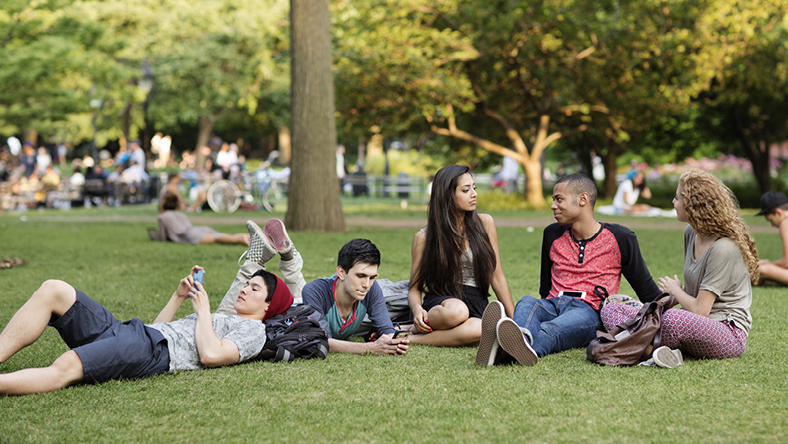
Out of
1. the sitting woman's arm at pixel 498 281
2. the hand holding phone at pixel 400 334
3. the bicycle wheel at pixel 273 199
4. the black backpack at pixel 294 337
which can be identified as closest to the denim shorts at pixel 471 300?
Result: the sitting woman's arm at pixel 498 281

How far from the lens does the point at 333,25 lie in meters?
21.6

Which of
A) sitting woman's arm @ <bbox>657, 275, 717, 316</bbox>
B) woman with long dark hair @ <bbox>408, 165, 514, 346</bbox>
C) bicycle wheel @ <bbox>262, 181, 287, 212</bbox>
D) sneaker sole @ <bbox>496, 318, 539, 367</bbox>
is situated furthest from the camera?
bicycle wheel @ <bbox>262, 181, 287, 212</bbox>

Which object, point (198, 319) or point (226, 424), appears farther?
point (198, 319)

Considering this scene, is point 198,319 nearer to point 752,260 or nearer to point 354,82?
point 752,260

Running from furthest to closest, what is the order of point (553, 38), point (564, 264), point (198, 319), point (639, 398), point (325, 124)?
point (553, 38) → point (325, 124) → point (564, 264) → point (198, 319) → point (639, 398)

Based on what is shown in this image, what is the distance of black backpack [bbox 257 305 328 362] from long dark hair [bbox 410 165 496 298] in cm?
93

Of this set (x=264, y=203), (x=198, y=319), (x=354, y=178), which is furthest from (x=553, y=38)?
(x=198, y=319)

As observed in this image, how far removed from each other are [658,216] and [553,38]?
5.90 m

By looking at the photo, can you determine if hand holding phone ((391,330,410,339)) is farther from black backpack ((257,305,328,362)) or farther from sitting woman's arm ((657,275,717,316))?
sitting woman's arm ((657,275,717,316))

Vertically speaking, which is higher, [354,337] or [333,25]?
[333,25]

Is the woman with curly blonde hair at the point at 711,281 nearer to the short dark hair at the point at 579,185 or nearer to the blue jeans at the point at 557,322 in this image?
the blue jeans at the point at 557,322

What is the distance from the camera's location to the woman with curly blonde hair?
4.89 meters

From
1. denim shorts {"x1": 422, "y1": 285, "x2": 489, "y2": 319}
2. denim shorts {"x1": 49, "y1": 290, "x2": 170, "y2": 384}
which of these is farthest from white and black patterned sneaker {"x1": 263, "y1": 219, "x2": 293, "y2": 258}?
denim shorts {"x1": 49, "y1": 290, "x2": 170, "y2": 384}

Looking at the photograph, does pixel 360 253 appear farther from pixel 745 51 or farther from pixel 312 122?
pixel 745 51
